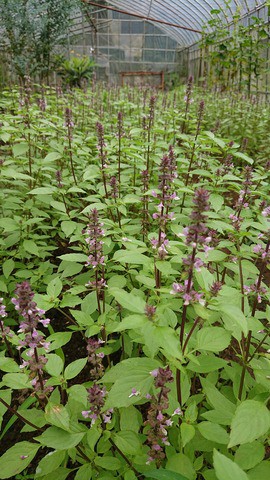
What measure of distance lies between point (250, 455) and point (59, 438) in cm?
88

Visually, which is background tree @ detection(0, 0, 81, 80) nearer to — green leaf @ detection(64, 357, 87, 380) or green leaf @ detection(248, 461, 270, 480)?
green leaf @ detection(64, 357, 87, 380)

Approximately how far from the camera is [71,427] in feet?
5.59

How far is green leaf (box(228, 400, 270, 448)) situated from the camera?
1208 mm

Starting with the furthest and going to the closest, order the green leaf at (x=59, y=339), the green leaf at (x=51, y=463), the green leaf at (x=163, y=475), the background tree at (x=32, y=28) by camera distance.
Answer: the background tree at (x=32, y=28), the green leaf at (x=59, y=339), the green leaf at (x=51, y=463), the green leaf at (x=163, y=475)

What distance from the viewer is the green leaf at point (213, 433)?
59.0 inches

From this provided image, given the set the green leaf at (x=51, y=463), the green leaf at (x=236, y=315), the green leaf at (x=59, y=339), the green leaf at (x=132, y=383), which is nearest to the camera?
the green leaf at (x=236, y=315)

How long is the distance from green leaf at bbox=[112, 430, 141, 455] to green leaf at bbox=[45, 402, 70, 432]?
35cm

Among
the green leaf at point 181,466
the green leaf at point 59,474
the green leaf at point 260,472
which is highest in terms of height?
the green leaf at point 260,472

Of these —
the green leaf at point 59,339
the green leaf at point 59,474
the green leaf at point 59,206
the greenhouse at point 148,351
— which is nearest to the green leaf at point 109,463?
the greenhouse at point 148,351

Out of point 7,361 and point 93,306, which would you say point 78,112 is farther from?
point 7,361

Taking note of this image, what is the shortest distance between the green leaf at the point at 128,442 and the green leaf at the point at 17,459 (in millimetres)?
424

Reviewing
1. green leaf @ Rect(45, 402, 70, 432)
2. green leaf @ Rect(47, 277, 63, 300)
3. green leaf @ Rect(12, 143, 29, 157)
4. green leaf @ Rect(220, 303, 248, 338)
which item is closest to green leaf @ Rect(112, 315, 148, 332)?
green leaf @ Rect(220, 303, 248, 338)

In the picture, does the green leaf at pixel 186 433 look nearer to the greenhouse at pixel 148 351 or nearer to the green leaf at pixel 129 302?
the greenhouse at pixel 148 351

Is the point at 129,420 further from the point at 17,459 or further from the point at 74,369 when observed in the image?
the point at 17,459
